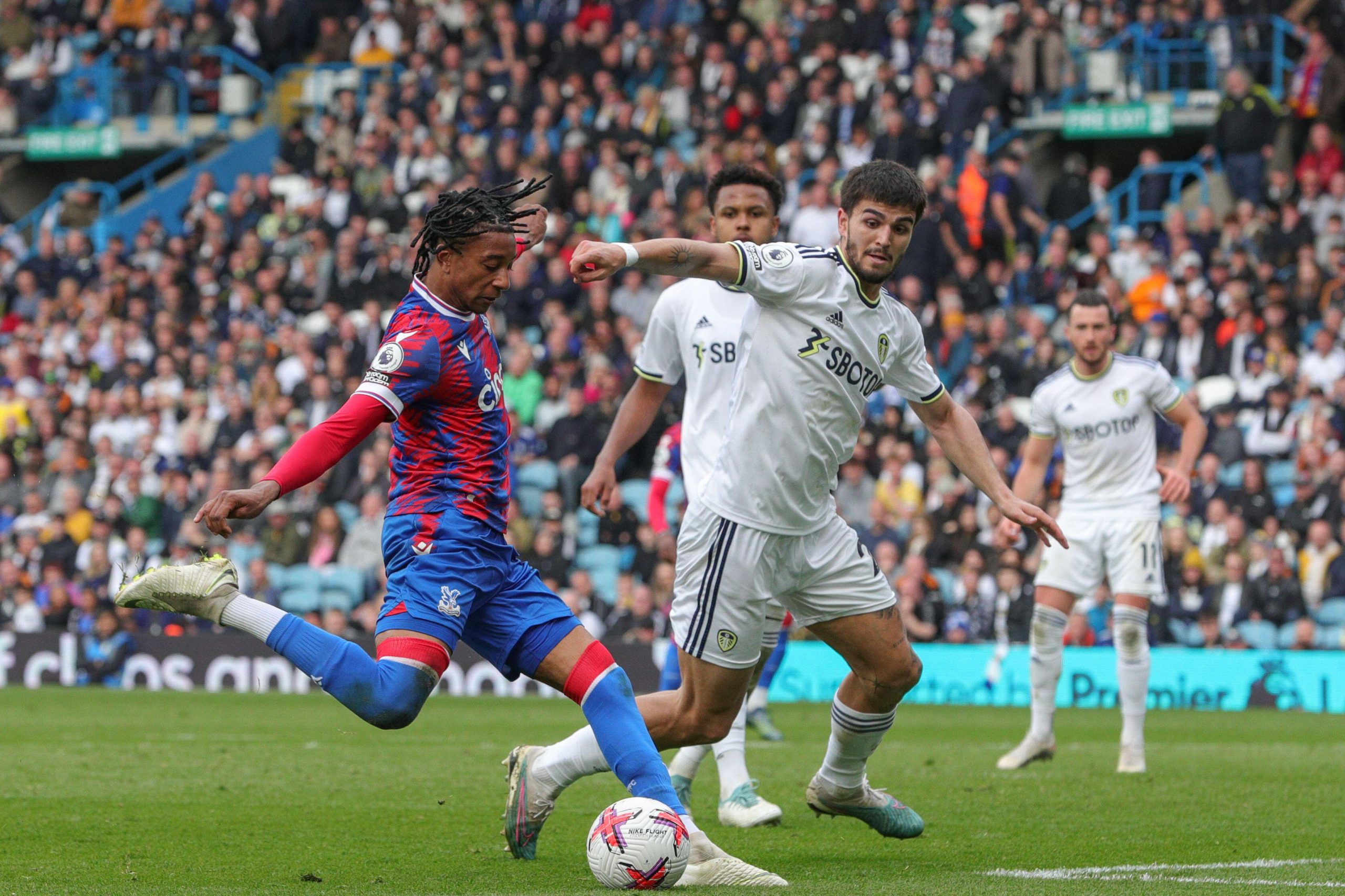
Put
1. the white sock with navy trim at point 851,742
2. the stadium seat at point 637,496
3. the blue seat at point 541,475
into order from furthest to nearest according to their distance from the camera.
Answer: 1. the blue seat at point 541,475
2. the stadium seat at point 637,496
3. the white sock with navy trim at point 851,742

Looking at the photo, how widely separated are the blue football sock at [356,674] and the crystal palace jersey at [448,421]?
0.54 meters

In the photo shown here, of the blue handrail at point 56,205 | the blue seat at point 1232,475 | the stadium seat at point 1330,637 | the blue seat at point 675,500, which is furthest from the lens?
the blue handrail at point 56,205

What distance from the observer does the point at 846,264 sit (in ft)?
21.6

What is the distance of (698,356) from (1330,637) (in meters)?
11.0

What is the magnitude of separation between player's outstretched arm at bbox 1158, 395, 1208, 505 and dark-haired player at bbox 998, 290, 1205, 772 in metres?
0.01

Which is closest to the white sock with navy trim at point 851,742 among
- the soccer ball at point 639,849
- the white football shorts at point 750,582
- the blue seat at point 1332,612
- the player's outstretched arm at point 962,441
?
the white football shorts at point 750,582

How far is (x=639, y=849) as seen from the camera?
588cm

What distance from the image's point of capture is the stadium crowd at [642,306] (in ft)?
60.8

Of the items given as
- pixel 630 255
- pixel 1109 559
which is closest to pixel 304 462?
pixel 630 255

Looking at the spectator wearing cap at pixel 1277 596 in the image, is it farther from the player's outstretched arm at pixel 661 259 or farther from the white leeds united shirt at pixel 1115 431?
the player's outstretched arm at pixel 661 259

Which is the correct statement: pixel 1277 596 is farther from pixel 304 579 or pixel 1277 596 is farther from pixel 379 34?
pixel 379 34

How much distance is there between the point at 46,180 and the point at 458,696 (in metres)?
18.5

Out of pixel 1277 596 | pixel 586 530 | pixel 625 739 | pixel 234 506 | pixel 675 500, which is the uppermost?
pixel 234 506

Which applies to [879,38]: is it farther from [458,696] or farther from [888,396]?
[458,696]
